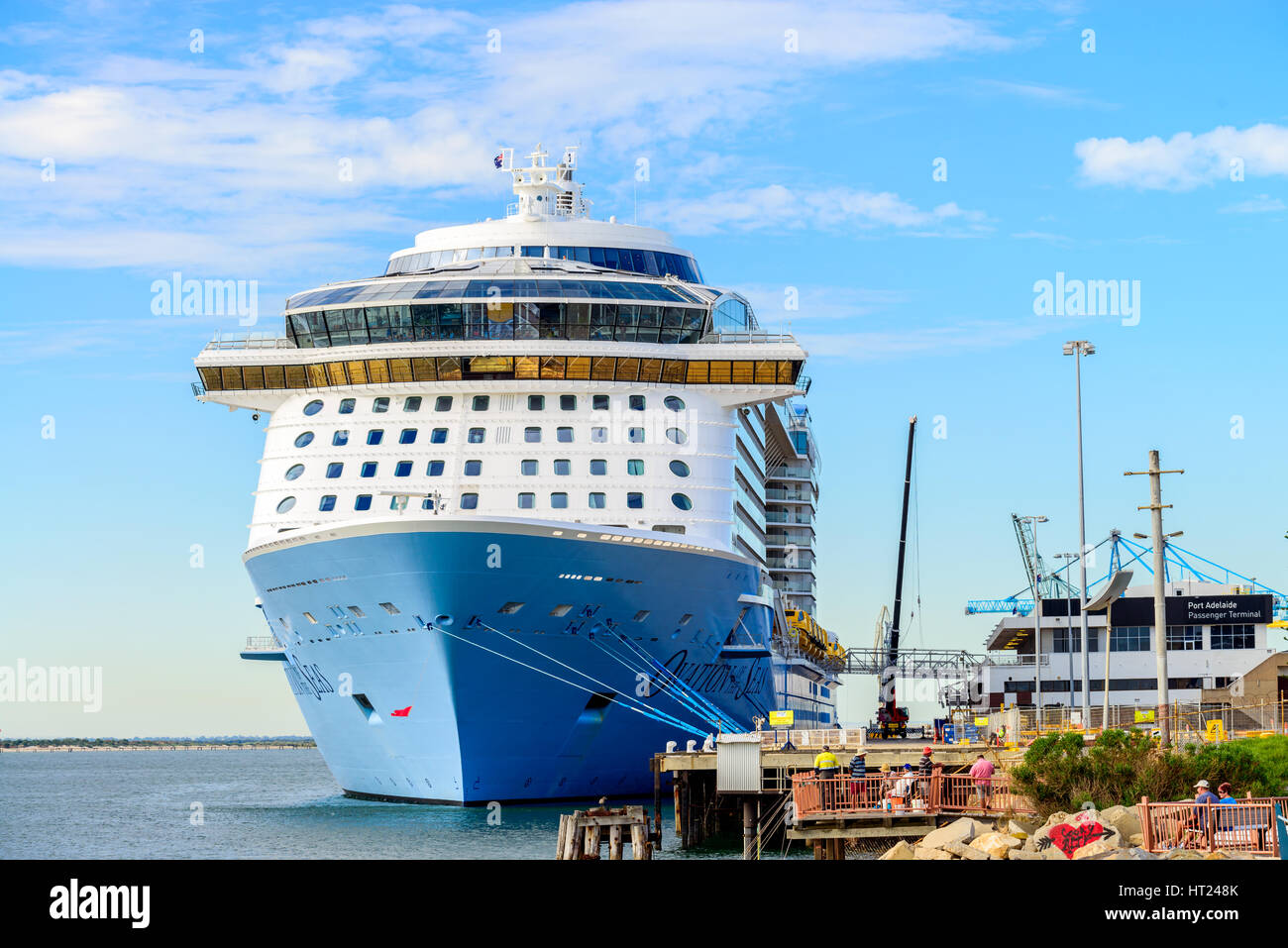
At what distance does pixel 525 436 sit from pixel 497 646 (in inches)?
261

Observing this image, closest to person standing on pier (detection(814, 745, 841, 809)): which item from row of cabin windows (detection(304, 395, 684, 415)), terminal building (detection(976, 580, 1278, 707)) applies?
row of cabin windows (detection(304, 395, 684, 415))

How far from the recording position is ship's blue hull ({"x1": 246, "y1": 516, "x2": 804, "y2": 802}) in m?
36.8

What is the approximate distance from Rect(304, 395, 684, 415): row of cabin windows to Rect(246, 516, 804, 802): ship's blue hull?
190 inches

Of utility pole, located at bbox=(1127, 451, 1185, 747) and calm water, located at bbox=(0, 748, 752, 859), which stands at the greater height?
utility pole, located at bbox=(1127, 451, 1185, 747)

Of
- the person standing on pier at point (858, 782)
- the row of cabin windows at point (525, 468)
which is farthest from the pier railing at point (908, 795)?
the row of cabin windows at point (525, 468)

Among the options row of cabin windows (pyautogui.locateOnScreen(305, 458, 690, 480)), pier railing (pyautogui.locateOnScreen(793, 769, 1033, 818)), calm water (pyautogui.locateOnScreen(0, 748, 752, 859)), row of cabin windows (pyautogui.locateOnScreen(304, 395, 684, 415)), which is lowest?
calm water (pyautogui.locateOnScreen(0, 748, 752, 859))

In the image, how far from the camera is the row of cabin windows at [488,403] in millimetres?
41969

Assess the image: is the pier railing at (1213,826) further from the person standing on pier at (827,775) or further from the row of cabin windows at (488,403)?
the row of cabin windows at (488,403)

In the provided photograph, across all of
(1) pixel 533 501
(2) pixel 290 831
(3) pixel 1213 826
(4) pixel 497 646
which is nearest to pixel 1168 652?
(1) pixel 533 501

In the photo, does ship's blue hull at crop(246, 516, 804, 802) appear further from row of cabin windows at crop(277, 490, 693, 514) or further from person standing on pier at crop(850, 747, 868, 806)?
person standing on pier at crop(850, 747, 868, 806)

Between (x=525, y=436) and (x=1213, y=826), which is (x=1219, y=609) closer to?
(x=525, y=436)

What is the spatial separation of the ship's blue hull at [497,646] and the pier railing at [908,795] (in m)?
10.5

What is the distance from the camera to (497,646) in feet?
121
